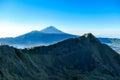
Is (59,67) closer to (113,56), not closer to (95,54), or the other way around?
(95,54)

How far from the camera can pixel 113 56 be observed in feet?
379

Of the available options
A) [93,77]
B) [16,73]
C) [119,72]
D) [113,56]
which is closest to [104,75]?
[93,77]

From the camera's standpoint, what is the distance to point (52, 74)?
9275 centimetres

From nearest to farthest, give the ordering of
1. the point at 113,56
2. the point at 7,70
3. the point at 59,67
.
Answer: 1. the point at 7,70
2. the point at 59,67
3. the point at 113,56

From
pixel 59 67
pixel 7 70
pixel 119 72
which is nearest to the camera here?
pixel 7 70

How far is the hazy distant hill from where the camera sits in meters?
80.5

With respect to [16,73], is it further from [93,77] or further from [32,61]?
[93,77]

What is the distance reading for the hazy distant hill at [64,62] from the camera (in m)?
80.5

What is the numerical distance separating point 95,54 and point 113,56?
10703mm

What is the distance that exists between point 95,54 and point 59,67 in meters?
19.1

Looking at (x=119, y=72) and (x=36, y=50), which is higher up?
Result: (x=36, y=50)

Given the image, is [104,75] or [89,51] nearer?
[104,75]

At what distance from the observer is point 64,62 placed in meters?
102

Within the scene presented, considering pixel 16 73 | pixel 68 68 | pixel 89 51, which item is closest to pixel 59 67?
pixel 68 68
